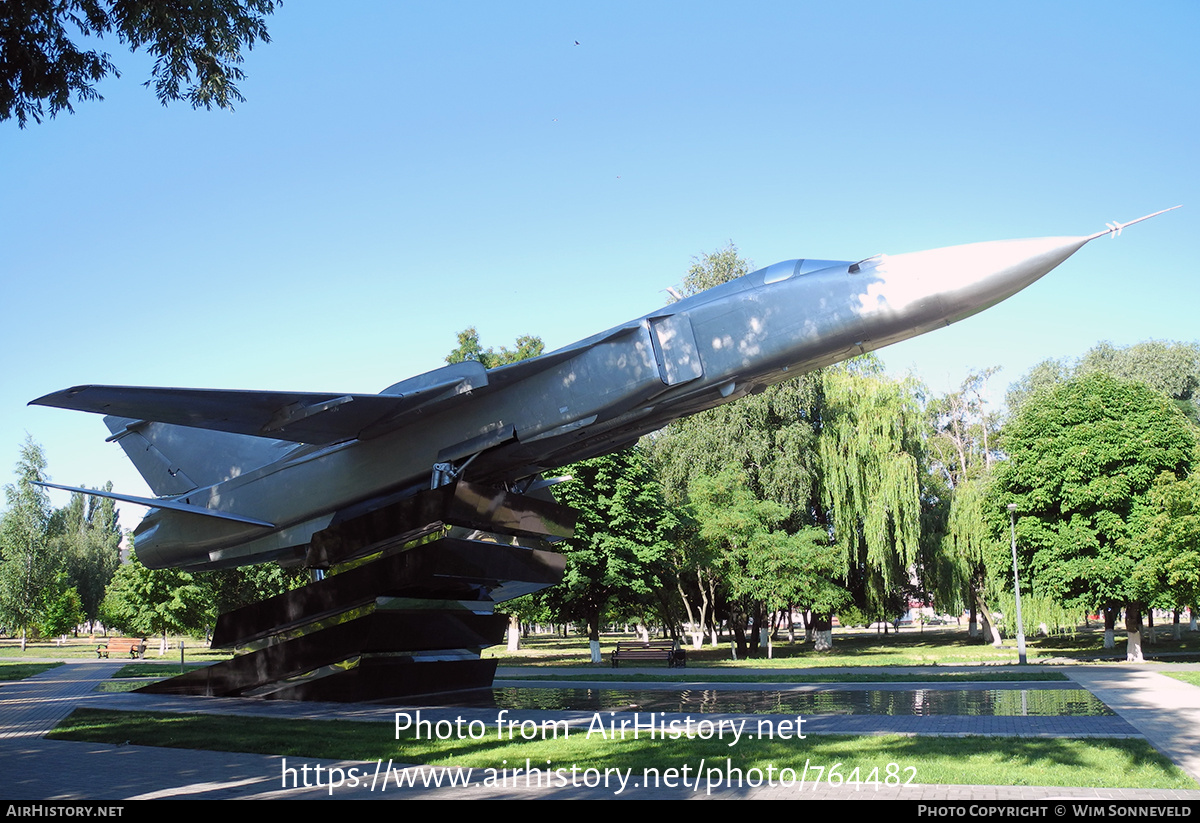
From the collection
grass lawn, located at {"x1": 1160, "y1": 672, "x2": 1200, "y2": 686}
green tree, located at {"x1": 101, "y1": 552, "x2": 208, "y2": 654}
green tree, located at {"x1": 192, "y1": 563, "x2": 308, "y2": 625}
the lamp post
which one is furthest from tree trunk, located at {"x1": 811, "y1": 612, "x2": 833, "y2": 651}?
green tree, located at {"x1": 101, "y1": 552, "x2": 208, "y2": 654}

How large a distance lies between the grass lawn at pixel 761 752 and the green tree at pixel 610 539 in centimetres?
1766

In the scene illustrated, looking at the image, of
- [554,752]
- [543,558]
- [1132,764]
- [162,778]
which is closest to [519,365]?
[543,558]

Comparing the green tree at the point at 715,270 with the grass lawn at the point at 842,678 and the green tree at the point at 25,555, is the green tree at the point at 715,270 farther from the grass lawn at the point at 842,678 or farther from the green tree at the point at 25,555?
the green tree at the point at 25,555

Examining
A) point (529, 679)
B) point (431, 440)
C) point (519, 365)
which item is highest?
point (519, 365)

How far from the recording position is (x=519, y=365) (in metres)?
12.6

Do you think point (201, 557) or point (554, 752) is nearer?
point (554, 752)

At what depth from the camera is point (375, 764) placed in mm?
8516

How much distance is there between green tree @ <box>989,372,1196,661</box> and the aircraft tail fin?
24.5m

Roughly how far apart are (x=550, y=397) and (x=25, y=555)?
53.3 m

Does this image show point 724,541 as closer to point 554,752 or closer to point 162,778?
point 554,752

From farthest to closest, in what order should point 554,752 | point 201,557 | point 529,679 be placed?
point 529,679, point 201,557, point 554,752

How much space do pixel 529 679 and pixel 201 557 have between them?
8.81 meters
